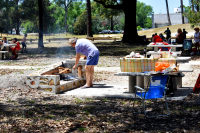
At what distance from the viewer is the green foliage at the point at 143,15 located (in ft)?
443

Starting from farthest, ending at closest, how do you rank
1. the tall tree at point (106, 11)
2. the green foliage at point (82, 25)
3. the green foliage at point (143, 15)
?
the green foliage at point (143, 15)
the green foliage at point (82, 25)
the tall tree at point (106, 11)

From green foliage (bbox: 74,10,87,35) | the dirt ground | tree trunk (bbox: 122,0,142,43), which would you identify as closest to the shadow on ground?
the dirt ground

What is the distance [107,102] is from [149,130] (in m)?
2.10

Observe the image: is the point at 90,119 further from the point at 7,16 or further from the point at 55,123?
the point at 7,16

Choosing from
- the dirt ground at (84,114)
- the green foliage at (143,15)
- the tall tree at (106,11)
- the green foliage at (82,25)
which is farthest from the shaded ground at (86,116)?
the green foliage at (143,15)

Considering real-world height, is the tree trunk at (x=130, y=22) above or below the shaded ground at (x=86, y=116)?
above

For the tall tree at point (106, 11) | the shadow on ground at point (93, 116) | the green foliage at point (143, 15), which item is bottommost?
the shadow on ground at point (93, 116)

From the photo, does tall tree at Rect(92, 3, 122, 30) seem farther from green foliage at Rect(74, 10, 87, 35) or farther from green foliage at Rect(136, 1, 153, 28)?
green foliage at Rect(136, 1, 153, 28)

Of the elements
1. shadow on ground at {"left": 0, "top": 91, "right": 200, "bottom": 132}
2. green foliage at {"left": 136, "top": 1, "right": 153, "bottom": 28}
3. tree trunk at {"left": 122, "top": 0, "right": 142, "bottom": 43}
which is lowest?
shadow on ground at {"left": 0, "top": 91, "right": 200, "bottom": 132}

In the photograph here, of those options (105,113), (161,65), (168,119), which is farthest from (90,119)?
(161,65)

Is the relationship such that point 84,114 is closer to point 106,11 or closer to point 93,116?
point 93,116

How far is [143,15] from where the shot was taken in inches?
5468

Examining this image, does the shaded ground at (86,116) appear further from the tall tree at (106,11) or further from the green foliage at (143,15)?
the green foliage at (143,15)

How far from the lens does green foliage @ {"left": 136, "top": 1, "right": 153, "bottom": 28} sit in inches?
5320
